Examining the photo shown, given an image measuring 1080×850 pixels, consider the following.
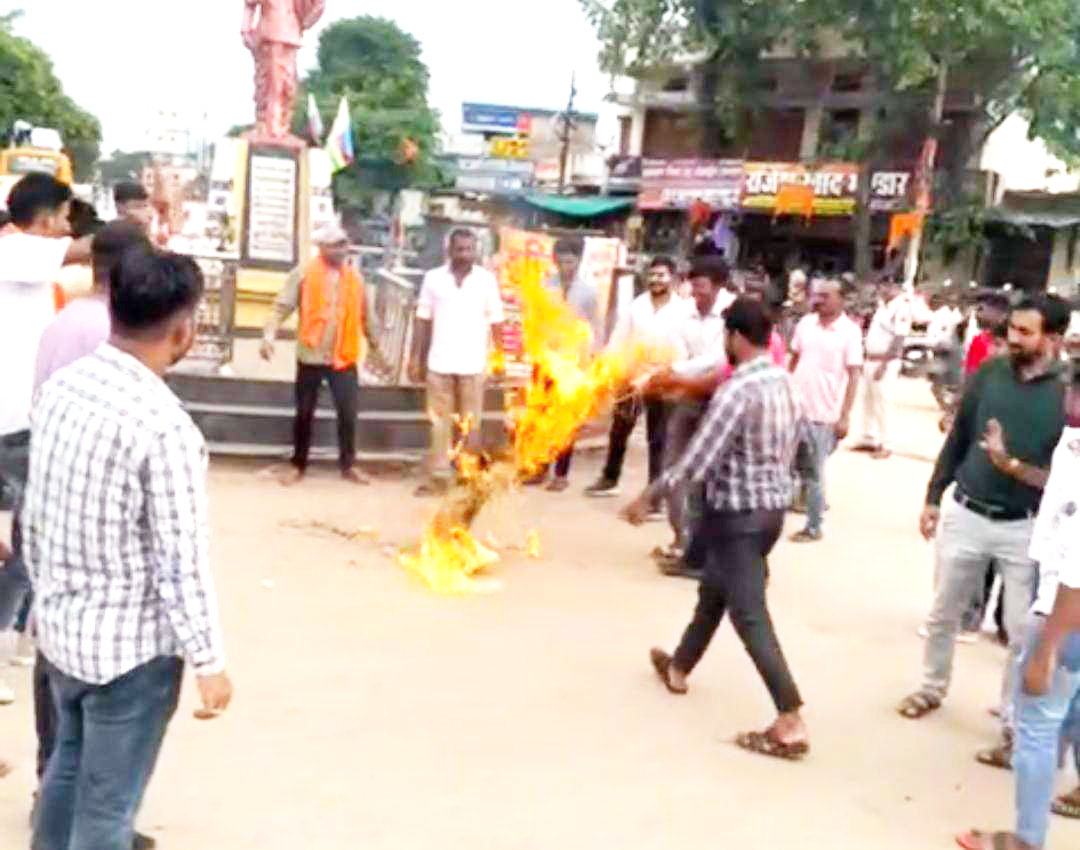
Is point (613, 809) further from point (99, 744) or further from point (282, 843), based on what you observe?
point (99, 744)

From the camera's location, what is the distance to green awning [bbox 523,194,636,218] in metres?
41.2

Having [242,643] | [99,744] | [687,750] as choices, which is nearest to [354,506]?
[242,643]

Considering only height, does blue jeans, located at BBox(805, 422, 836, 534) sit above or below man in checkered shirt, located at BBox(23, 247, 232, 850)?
below

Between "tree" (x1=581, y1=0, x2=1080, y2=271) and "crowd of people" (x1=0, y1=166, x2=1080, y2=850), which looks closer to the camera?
"crowd of people" (x1=0, y1=166, x2=1080, y2=850)

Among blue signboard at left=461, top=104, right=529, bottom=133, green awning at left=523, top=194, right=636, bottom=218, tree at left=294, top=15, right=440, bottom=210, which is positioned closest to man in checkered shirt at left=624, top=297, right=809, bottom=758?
green awning at left=523, top=194, right=636, bottom=218

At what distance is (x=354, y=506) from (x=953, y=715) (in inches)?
163

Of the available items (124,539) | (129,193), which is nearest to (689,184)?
(129,193)

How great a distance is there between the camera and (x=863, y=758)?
5.10 meters

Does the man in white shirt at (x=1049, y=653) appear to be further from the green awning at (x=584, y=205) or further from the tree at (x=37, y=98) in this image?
the tree at (x=37, y=98)

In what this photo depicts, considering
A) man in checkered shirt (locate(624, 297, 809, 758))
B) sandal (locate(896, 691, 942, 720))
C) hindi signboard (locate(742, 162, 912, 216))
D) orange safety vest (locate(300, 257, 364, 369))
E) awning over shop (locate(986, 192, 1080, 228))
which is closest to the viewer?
man in checkered shirt (locate(624, 297, 809, 758))

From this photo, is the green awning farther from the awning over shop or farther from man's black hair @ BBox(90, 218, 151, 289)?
man's black hair @ BBox(90, 218, 151, 289)

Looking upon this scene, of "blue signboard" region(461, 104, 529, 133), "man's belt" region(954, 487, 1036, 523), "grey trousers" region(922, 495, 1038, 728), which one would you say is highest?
"blue signboard" region(461, 104, 529, 133)

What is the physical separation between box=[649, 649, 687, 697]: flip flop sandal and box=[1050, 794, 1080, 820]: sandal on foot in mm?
1464

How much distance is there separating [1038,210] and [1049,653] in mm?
30726
